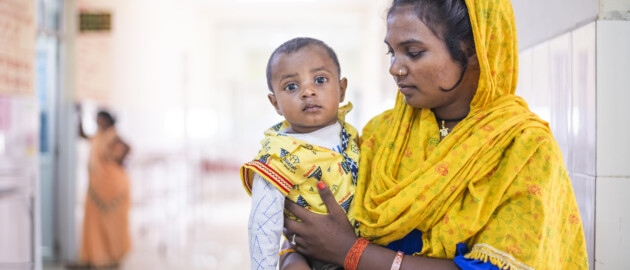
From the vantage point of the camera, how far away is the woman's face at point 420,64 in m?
0.98

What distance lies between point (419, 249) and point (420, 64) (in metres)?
0.42

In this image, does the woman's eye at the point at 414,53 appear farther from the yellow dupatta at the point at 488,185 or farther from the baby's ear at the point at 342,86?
the baby's ear at the point at 342,86

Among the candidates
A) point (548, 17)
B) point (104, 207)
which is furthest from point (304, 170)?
point (104, 207)

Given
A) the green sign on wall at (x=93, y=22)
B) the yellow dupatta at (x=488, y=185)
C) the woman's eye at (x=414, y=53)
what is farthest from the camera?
the green sign on wall at (x=93, y=22)

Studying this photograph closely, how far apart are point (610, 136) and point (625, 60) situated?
7.3 inches

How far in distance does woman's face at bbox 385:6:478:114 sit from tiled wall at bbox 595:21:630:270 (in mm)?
357

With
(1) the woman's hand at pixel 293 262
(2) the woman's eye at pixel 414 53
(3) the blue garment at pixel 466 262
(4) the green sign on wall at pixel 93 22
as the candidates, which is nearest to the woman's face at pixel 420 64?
(2) the woman's eye at pixel 414 53

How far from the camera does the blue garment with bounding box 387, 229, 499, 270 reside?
892 millimetres

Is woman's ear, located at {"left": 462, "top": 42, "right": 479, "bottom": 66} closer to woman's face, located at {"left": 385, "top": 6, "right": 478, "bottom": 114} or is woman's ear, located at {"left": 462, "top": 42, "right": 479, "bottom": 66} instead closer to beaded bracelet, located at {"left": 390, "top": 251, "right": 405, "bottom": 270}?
woman's face, located at {"left": 385, "top": 6, "right": 478, "bottom": 114}

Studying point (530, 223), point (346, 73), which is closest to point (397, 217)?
point (530, 223)

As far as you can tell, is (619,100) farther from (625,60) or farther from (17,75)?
(17,75)

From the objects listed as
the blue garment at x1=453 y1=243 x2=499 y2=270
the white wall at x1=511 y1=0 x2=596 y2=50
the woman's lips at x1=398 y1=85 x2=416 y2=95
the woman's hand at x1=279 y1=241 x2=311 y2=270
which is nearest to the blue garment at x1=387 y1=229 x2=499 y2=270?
the blue garment at x1=453 y1=243 x2=499 y2=270

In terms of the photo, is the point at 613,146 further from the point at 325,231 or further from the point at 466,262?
the point at 325,231

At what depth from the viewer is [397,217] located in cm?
98
